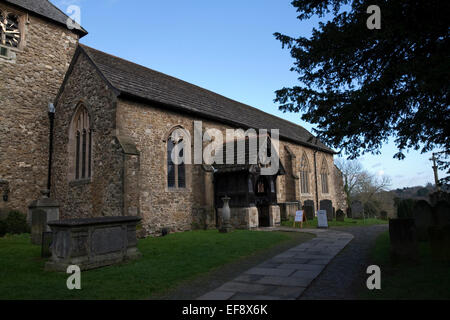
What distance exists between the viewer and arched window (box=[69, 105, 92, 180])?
1352 centimetres

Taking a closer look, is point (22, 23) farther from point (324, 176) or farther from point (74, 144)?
point (324, 176)

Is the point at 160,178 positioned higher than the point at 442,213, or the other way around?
the point at 160,178

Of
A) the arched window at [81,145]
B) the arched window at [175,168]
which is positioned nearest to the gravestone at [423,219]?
the arched window at [175,168]

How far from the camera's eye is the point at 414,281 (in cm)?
486

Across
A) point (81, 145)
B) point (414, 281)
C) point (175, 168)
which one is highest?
point (81, 145)

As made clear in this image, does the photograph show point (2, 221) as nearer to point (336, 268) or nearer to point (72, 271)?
point (72, 271)

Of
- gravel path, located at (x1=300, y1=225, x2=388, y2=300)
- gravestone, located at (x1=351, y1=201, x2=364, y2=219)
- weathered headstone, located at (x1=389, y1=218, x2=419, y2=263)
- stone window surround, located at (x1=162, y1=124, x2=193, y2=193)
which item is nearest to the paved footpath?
gravel path, located at (x1=300, y1=225, x2=388, y2=300)

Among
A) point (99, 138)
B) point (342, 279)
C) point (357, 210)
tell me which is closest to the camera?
point (342, 279)

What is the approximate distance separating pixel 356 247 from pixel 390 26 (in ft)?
21.4

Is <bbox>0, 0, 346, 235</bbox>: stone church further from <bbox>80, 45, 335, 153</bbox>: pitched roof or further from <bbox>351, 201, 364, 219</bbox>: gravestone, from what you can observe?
<bbox>351, 201, 364, 219</bbox>: gravestone

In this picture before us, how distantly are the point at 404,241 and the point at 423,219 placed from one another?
3719 mm

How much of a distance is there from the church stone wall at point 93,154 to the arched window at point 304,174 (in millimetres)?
18012

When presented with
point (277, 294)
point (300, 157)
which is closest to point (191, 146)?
point (277, 294)

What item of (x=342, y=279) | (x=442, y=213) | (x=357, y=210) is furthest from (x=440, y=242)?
(x=357, y=210)
